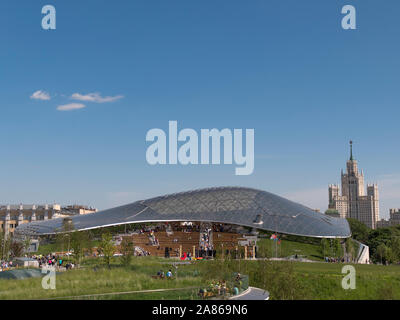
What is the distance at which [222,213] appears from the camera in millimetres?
57656

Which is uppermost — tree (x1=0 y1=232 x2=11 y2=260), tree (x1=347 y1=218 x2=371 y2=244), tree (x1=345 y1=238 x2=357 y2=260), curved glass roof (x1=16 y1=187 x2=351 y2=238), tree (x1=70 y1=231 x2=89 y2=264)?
curved glass roof (x1=16 y1=187 x2=351 y2=238)

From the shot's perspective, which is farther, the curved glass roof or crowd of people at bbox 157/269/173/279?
the curved glass roof

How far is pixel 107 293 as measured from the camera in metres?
17.9

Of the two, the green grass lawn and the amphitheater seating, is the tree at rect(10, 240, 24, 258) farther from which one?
the green grass lawn

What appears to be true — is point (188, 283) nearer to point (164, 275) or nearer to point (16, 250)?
point (164, 275)

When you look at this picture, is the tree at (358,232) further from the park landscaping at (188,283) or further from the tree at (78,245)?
the tree at (78,245)

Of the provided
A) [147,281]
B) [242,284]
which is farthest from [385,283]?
[147,281]

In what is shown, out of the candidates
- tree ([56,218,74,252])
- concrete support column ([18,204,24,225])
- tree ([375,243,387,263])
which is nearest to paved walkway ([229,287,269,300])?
tree ([56,218,74,252])

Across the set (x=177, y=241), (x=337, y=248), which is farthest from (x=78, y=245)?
(x=337, y=248)

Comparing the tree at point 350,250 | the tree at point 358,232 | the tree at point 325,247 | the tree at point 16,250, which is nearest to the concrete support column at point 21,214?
the tree at point 16,250

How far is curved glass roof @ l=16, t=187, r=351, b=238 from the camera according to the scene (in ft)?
180

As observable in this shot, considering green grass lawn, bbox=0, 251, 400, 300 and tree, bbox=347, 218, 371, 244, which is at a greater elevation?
green grass lawn, bbox=0, 251, 400, 300
